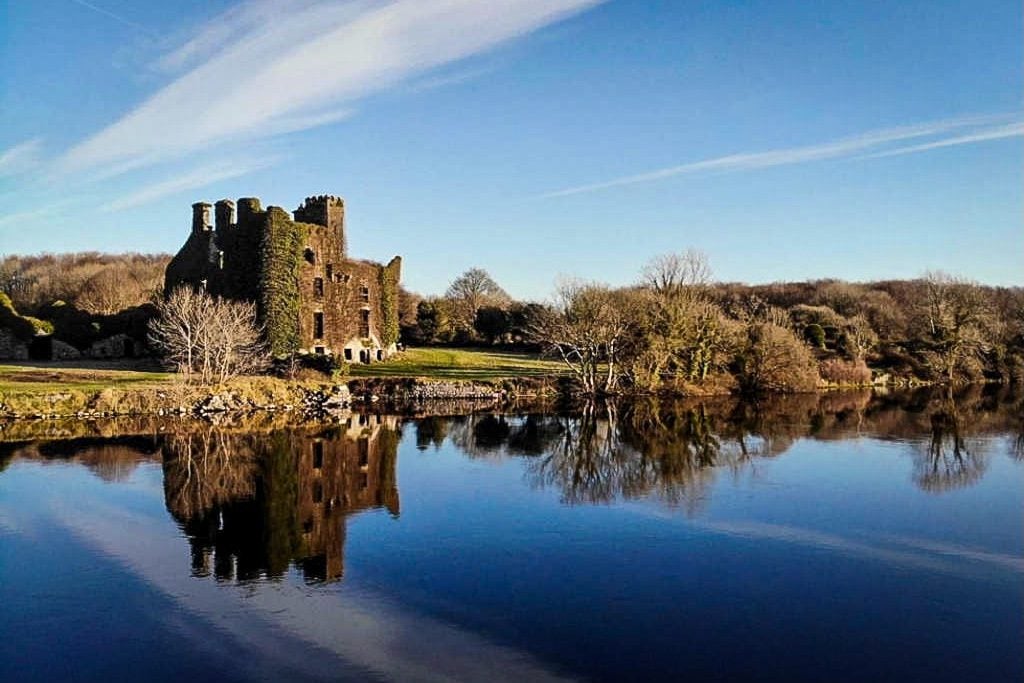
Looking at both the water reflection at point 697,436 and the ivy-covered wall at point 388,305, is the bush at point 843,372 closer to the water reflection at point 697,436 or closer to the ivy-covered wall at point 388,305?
the water reflection at point 697,436

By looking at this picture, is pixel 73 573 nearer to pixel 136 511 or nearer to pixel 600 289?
pixel 136 511

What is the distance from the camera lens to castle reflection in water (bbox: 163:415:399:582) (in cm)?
1399

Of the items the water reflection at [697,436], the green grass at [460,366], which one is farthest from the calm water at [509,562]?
the green grass at [460,366]

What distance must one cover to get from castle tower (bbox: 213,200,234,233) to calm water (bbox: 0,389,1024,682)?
2158cm

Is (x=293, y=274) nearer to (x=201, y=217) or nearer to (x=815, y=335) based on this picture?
(x=201, y=217)

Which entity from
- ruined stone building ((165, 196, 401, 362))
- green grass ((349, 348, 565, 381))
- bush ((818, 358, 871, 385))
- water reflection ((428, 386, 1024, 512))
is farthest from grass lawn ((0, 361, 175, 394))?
bush ((818, 358, 871, 385))

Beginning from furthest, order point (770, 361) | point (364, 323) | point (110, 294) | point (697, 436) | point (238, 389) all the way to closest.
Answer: point (110, 294) → point (364, 323) → point (770, 361) → point (238, 389) → point (697, 436)

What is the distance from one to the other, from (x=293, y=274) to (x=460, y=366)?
39.0 ft

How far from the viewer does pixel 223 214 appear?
150 feet

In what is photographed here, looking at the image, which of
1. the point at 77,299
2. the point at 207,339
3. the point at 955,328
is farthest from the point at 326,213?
the point at 955,328

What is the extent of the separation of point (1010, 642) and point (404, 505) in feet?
Answer: 39.0

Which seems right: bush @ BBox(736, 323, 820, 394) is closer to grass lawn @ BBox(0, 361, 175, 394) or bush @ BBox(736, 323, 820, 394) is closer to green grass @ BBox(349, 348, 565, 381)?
green grass @ BBox(349, 348, 565, 381)

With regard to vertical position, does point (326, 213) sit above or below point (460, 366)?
above

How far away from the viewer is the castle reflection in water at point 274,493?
14.0m
